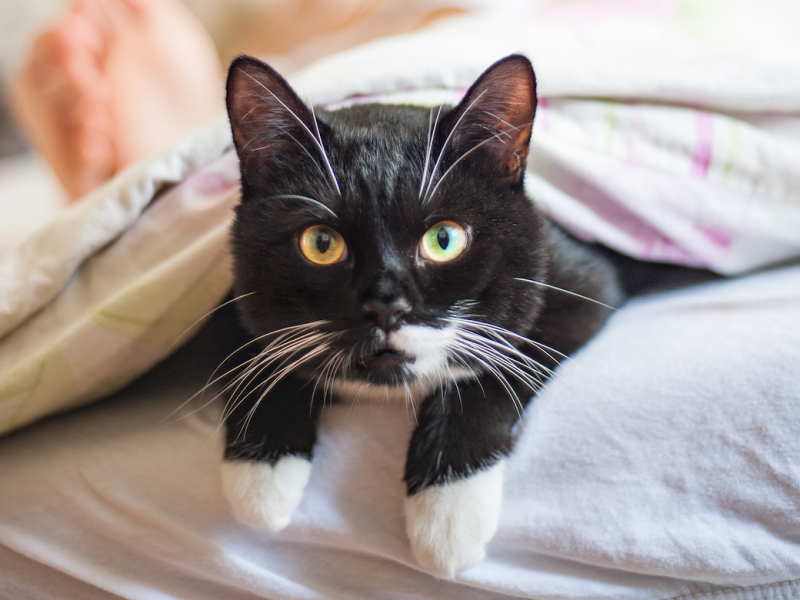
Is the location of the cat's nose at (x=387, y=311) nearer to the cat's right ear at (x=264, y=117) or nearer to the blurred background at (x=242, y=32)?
the cat's right ear at (x=264, y=117)

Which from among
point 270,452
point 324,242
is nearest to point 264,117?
point 324,242

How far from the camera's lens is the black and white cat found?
23.8 inches

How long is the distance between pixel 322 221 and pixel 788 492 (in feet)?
1.87

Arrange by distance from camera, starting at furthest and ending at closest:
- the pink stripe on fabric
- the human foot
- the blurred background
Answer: the blurred background
the human foot
the pink stripe on fabric

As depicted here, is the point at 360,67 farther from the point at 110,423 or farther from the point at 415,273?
the point at 110,423

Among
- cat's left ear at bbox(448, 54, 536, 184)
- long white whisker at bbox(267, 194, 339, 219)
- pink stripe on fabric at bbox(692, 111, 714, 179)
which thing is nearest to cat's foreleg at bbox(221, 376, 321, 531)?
long white whisker at bbox(267, 194, 339, 219)

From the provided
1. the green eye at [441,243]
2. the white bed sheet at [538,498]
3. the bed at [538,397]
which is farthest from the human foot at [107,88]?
the green eye at [441,243]

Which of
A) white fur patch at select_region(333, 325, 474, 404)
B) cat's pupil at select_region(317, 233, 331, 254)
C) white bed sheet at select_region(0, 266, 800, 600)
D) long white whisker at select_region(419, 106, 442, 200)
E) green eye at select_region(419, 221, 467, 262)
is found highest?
long white whisker at select_region(419, 106, 442, 200)

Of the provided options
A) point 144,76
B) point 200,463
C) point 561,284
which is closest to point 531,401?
point 561,284

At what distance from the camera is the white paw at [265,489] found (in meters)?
0.64

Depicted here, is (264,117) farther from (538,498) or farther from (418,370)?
(538,498)

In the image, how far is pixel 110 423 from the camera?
0.79 meters

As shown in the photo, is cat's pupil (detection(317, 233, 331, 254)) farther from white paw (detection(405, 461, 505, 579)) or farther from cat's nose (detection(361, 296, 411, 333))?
→ white paw (detection(405, 461, 505, 579))

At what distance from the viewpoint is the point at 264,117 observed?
659 mm
